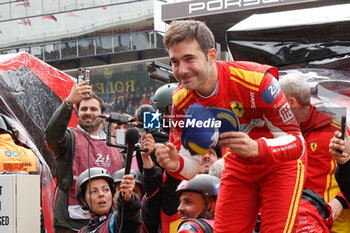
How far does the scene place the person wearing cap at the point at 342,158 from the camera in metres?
3.55

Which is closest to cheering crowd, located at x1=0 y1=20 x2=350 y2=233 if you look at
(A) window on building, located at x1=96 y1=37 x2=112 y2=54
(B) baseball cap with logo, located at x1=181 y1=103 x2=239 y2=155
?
(B) baseball cap with logo, located at x1=181 y1=103 x2=239 y2=155

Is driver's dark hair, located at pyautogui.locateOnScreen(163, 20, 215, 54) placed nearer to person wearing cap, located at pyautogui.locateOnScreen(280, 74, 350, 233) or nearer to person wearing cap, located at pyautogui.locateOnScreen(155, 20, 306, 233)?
person wearing cap, located at pyautogui.locateOnScreen(155, 20, 306, 233)

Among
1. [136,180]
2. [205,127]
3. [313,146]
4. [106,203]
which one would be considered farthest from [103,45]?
[205,127]

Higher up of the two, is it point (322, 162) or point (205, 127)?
point (205, 127)

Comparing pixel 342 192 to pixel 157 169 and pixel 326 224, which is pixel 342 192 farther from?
pixel 157 169

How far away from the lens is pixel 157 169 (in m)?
4.61

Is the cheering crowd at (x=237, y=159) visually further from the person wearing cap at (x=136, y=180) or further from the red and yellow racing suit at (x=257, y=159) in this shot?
the person wearing cap at (x=136, y=180)

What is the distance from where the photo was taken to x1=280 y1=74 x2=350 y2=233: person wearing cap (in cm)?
391

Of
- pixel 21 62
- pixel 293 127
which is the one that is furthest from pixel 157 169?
pixel 21 62

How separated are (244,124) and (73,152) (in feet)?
7.55

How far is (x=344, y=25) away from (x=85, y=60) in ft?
64.9

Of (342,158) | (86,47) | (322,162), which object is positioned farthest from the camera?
(86,47)

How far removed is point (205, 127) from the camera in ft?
9.18

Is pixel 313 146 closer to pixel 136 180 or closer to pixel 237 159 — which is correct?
pixel 237 159
